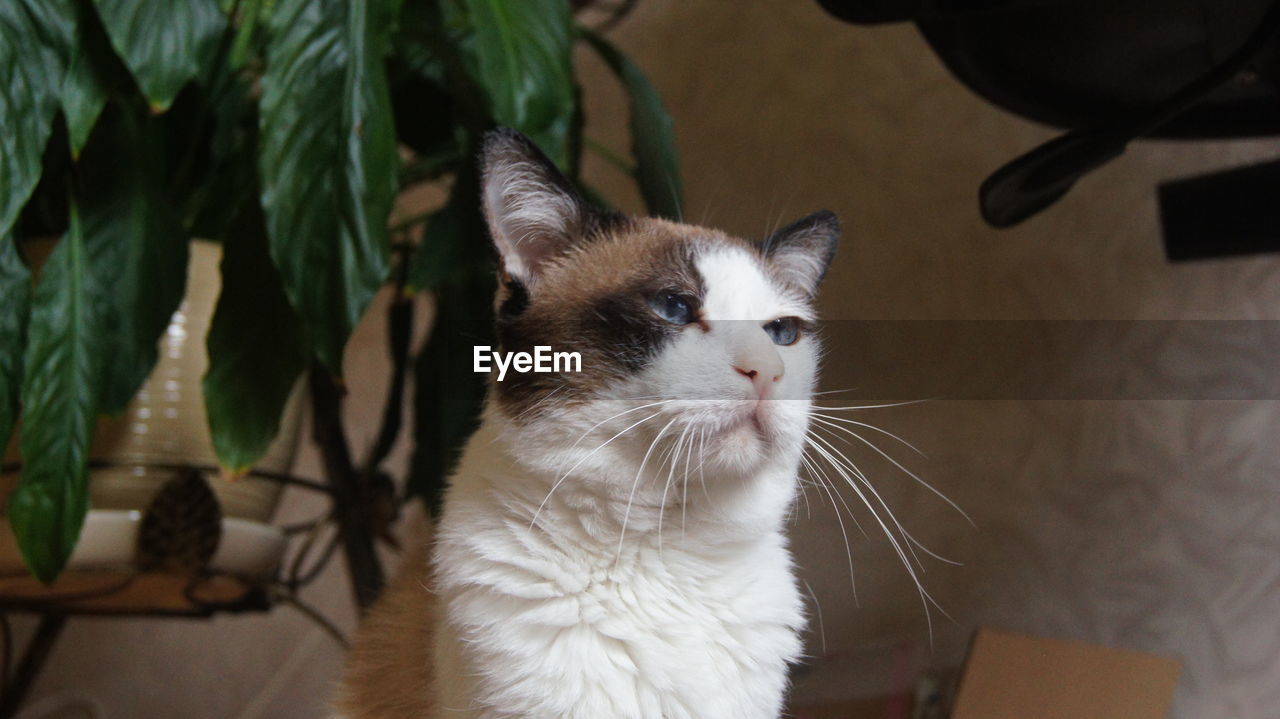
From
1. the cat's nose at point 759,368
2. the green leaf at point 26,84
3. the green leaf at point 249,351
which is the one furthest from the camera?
the green leaf at point 249,351

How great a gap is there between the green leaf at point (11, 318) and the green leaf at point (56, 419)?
0.01 meters

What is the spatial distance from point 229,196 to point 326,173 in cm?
41

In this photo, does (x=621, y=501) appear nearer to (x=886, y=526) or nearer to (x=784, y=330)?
(x=784, y=330)

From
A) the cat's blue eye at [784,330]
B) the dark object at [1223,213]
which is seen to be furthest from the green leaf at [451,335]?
the dark object at [1223,213]

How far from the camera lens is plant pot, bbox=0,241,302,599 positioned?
42.8 inches

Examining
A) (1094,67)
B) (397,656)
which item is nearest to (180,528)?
(397,656)

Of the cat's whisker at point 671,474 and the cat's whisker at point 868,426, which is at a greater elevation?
the cat's whisker at point 868,426

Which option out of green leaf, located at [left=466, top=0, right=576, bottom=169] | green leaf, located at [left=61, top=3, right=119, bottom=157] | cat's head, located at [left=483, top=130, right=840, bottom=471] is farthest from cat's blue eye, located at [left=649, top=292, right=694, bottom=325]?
green leaf, located at [left=61, top=3, right=119, bottom=157]

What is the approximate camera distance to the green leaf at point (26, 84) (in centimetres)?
81

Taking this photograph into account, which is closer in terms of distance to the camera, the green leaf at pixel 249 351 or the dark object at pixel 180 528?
the green leaf at pixel 249 351

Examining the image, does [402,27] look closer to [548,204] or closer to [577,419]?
[548,204]

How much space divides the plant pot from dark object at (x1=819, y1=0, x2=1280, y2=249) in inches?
34.9

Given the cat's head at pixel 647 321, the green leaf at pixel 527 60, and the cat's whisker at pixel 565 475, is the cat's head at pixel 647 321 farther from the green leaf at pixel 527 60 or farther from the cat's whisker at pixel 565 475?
the green leaf at pixel 527 60

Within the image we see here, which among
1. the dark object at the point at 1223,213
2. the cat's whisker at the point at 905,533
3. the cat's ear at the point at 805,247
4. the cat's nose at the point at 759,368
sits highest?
the dark object at the point at 1223,213
